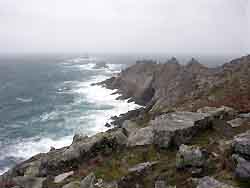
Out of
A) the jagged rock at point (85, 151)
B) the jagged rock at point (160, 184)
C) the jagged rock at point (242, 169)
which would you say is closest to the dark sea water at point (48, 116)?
the jagged rock at point (85, 151)

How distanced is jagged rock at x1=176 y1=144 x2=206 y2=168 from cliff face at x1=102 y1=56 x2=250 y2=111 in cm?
1045

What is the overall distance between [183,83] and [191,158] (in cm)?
4643

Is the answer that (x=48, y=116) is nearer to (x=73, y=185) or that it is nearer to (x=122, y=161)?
(x=122, y=161)

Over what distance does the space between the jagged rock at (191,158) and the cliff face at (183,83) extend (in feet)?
34.3

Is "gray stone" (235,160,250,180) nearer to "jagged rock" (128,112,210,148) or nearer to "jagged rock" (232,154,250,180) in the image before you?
"jagged rock" (232,154,250,180)

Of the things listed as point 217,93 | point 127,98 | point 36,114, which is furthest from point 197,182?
point 127,98

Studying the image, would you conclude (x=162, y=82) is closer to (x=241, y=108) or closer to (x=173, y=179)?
(x=241, y=108)

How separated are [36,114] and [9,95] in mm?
33284

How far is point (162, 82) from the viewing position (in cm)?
7856

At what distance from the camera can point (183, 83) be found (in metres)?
58.8

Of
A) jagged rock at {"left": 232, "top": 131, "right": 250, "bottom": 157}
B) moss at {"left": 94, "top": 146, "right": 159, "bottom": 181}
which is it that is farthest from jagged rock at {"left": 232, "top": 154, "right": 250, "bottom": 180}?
moss at {"left": 94, "top": 146, "right": 159, "bottom": 181}

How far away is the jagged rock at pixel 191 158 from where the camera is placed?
13.5 metres

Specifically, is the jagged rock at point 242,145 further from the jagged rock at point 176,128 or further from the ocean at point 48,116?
the ocean at point 48,116

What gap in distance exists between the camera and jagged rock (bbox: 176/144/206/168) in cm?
1349
